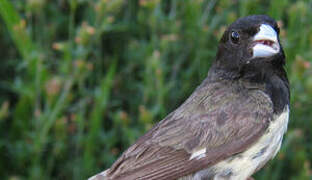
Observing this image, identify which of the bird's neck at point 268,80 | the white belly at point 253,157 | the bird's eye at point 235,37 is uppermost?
the bird's eye at point 235,37

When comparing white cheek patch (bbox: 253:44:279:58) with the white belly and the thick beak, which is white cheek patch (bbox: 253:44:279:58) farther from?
the white belly

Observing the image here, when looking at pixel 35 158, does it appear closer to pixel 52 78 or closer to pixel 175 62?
pixel 52 78

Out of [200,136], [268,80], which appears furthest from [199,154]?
[268,80]

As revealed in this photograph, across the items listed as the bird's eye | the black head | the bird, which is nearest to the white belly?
the bird

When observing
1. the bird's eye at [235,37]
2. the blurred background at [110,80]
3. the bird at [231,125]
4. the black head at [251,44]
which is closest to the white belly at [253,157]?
the bird at [231,125]

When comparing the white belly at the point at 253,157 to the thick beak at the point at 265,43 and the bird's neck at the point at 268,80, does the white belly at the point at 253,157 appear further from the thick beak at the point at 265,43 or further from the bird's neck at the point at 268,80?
the thick beak at the point at 265,43

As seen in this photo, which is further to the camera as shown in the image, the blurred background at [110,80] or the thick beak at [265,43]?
the blurred background at [110,80]

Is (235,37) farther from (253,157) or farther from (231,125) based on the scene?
(253,157)
